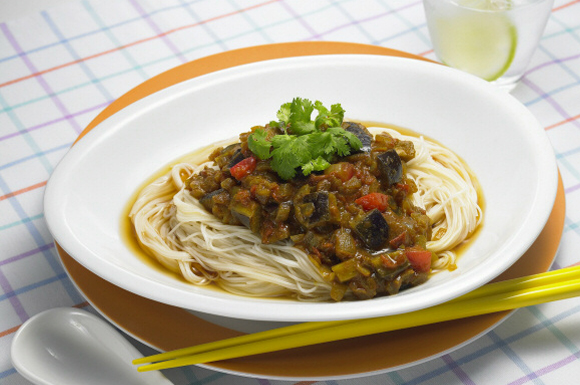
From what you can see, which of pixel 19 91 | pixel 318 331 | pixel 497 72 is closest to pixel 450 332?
pixel 318 331

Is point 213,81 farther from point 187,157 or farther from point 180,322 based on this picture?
point 180,322

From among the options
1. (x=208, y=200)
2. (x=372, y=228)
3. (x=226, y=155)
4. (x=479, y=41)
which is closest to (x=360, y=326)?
(x=372, y=228)

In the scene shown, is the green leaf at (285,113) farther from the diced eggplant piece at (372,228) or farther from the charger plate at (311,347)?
the charger plate at (311,347)

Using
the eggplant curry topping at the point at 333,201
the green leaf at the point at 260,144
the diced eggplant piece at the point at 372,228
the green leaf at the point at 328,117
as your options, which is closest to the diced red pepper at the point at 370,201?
A: the eggplant curry topping at the point at 333,201

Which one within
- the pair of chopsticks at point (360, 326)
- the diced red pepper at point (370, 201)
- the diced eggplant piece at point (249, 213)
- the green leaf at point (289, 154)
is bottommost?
the pair of chopsticks at point (360, 326)

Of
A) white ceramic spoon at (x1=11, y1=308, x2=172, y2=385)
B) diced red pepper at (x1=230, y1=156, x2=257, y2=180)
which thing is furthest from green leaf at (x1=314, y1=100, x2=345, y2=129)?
white ceramic spoon at (x1=11, y1=308, x2=172, y2=385)

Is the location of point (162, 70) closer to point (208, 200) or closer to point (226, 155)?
point (226, 155)
